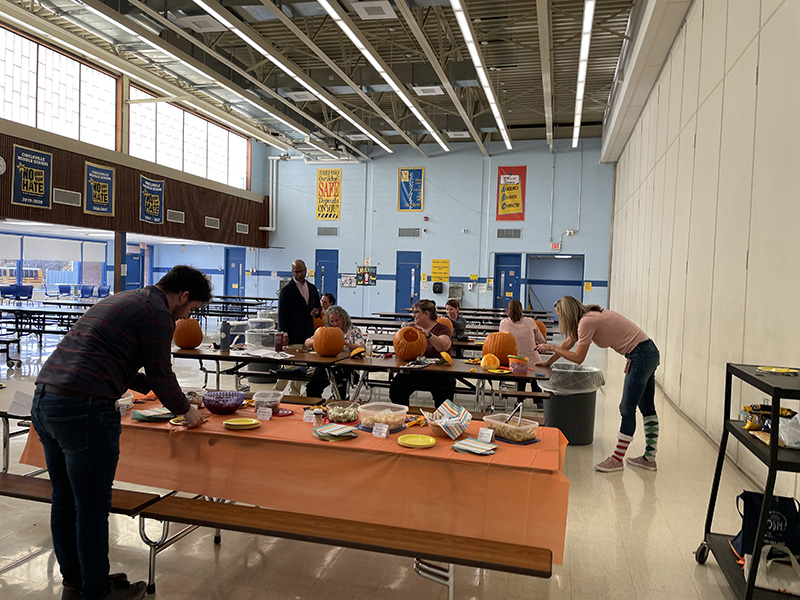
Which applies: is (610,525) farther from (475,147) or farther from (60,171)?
(475,147)

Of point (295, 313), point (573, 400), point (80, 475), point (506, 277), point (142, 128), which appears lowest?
point (573, 400)

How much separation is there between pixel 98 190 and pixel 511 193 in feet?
35.9

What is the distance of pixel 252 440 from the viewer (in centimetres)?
304

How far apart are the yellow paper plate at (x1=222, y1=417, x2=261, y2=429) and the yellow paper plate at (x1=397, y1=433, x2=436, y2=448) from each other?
0.81 m

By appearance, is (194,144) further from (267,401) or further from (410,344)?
(267,401)

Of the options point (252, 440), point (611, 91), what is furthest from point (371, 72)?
point (252, 440)

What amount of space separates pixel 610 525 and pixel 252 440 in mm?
2334

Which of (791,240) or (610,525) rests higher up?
(791,240)

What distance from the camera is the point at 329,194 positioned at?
18922 millimetres

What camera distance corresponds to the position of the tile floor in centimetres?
286

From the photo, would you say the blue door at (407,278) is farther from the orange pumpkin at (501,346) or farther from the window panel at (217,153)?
the orange pumpkin at (501,346)

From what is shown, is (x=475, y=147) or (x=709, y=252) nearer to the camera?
(x=709, y=252)

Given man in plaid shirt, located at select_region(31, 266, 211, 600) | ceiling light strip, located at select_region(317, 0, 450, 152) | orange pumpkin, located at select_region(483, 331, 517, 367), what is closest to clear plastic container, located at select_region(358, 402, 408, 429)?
man in plaid shirt, located at select_region(31, 266, 211, 600)

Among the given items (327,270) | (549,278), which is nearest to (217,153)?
(327,270)
